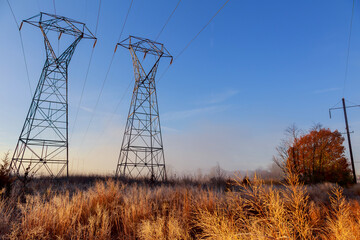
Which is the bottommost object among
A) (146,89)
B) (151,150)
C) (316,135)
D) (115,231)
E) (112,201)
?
(115,231)

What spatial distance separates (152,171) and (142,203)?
9971mm

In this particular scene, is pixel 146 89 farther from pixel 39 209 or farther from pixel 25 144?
pixel 39 209

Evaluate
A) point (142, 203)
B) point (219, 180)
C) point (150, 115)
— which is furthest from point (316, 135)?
point (142, 203)

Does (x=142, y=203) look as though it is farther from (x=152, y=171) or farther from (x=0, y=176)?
(x=152, y=171)

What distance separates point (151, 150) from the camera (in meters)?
17.2

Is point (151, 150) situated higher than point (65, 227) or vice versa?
point (151, 150)

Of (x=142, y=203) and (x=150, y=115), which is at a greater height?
(x=150, y=115)

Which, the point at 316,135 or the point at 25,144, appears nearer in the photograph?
the point at 25,144

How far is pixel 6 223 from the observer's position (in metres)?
5.01

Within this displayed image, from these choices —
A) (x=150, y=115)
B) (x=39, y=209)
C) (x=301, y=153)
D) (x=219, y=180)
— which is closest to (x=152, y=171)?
(x=150, y=115)

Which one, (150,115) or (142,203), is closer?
(142,203)

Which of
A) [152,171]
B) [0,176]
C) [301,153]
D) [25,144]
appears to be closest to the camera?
[0,176]

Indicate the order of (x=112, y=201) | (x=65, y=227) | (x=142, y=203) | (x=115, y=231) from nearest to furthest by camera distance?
(x=65, y=227)
(x=115, y=231)
(x=142, y=203)
(x=112, y=201)

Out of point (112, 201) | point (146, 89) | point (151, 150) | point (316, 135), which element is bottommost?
point (112, 201)
